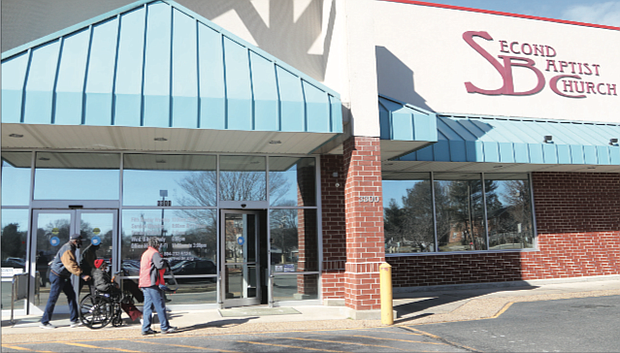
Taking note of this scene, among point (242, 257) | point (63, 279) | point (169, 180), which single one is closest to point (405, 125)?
point (242, 257)

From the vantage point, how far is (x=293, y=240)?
42.2 ft

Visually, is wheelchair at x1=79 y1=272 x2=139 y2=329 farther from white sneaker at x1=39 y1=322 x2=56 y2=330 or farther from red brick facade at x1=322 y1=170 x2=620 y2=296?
red brick facade at x1=322 y1=170 x2=620 y2=296

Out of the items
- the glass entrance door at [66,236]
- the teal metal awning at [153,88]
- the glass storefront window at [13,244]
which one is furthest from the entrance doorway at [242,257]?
the glass storefront window at [13,244]

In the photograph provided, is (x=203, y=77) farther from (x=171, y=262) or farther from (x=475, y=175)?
(x=475, y=175)

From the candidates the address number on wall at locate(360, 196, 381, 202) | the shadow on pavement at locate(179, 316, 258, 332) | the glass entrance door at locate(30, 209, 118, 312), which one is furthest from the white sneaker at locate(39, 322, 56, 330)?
the address number on wall at locate(360, 196, 381, 202)

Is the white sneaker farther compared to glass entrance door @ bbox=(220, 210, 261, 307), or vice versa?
glass entrance door @ bbox=(220, 210, 261, 307)

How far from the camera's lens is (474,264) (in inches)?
615

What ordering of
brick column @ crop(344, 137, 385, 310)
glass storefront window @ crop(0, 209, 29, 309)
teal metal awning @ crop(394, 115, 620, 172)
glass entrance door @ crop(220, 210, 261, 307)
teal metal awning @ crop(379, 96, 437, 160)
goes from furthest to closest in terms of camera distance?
teal metal awning @ crop(394, 115, 620, 172), glass entrance door @ crop(220, 210, 261, 307), teal metal awning @ crop(379, 96, 437, 160), glass storefront window @ crop(0, 209, 29, 309), brick column @ crop(344, 137, 385, 310)

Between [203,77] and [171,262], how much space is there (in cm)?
467

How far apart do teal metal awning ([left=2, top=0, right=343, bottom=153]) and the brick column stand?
39.9 inches

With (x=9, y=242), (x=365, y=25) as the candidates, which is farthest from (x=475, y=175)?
(x=9, y=242)

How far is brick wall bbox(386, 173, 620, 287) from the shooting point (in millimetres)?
15609

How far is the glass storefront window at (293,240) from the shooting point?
1272 centimetres

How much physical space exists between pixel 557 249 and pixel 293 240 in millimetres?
9338
